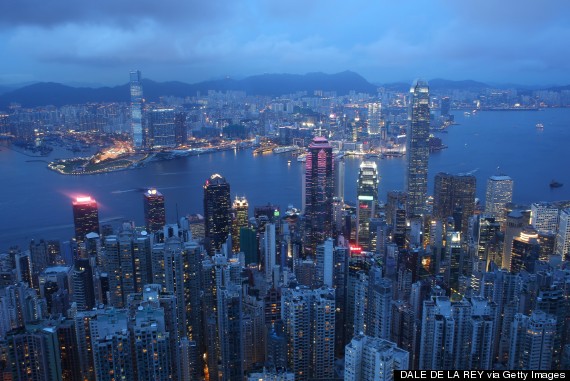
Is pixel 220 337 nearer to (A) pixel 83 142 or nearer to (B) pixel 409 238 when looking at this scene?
(B) pixel 409 238

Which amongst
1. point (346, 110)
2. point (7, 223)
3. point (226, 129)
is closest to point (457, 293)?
point (7, 223)

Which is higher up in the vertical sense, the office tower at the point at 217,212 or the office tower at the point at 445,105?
the office tower at the point at 445,105

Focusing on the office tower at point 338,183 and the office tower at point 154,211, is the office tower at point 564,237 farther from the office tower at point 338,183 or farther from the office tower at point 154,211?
the office tower at point 154,211

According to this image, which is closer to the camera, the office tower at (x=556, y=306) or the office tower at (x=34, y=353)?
the office tower at (x=34, y=353)

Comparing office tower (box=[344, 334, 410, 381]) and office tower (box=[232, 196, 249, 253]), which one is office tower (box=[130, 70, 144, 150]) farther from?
office tower (box=[344, 334, 410, 381])

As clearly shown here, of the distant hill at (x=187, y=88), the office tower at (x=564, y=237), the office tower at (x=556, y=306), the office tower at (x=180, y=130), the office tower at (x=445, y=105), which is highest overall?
the distant hill at (x=187, y=88)

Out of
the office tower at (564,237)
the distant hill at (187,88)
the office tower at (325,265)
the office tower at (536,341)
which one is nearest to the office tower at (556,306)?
the office tower at (536,341)
